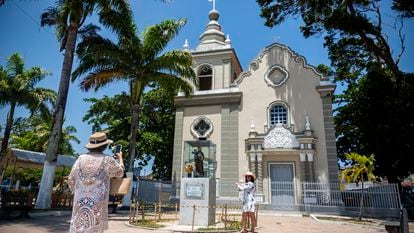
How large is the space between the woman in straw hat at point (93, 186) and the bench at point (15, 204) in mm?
7355

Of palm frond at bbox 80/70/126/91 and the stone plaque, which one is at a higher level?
palm frond at bbox 80/70/126/91

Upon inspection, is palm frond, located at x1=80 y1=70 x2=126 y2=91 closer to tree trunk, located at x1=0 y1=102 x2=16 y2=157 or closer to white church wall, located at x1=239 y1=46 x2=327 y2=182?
white church wall, located at x1=239 y1=46 x2=327 y2=182

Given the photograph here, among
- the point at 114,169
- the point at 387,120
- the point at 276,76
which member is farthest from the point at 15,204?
the point at 387,120

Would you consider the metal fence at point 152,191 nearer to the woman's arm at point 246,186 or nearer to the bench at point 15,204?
the bench at point 15,204

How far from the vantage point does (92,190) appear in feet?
13.1

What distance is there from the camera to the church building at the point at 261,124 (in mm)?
17672

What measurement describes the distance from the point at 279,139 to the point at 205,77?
7425 millimetres

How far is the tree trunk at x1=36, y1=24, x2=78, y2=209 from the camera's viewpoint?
12273 mm

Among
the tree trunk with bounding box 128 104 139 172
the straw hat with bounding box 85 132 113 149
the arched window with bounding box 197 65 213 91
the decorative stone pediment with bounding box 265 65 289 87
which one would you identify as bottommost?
the straw hat with bounding box 85 132 113 149

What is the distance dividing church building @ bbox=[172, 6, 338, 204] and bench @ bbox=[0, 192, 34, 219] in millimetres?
8192

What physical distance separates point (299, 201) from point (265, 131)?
443 cm

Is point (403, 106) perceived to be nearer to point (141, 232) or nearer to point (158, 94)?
point (141, 232)

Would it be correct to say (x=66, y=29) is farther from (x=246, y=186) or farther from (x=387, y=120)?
(x=387, y=120)

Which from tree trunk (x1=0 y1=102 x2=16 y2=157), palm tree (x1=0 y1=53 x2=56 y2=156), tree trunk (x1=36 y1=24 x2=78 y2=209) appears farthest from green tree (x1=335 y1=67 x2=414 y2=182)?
tree trunk (x1=0 y1=102 x2=16 y2=157)
